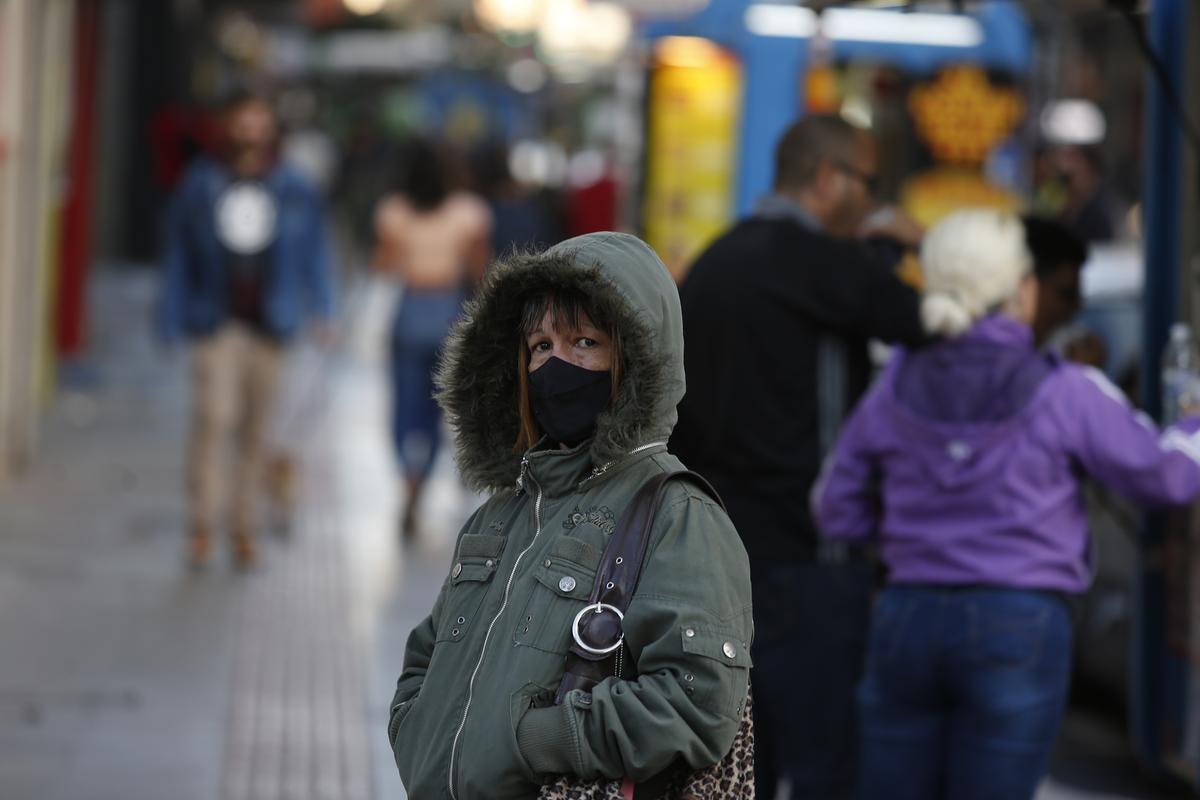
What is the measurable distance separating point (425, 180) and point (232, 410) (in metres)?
2.17

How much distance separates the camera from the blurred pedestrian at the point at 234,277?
836cm

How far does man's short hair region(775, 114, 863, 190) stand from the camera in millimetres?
4574

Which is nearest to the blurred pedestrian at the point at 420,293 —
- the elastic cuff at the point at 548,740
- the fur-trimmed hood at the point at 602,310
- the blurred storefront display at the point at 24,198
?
the blurred storefront display at the point at 24,198

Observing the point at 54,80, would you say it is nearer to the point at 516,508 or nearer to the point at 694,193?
the point at 694,193

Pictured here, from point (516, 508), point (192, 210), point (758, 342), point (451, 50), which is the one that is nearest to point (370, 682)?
point (192, 210)

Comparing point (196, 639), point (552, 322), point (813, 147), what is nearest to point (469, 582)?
point (552, 322)

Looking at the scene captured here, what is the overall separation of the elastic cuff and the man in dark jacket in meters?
1.87

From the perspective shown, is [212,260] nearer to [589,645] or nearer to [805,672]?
[805,672]

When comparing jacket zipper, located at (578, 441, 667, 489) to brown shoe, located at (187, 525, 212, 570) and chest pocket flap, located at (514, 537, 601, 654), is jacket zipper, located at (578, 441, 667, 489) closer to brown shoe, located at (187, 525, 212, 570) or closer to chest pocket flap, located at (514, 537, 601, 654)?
chest pocket flap, located at (514, 537, 601, 654)

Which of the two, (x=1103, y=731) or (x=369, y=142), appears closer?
(x=1103, y=731)

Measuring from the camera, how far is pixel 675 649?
2.56 m

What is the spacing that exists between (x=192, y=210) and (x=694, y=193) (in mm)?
4312

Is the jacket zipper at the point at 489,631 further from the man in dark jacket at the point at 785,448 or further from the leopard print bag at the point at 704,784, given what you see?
the man in dark jacket at the point at 785,448

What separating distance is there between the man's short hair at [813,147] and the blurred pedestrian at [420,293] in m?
5.08
